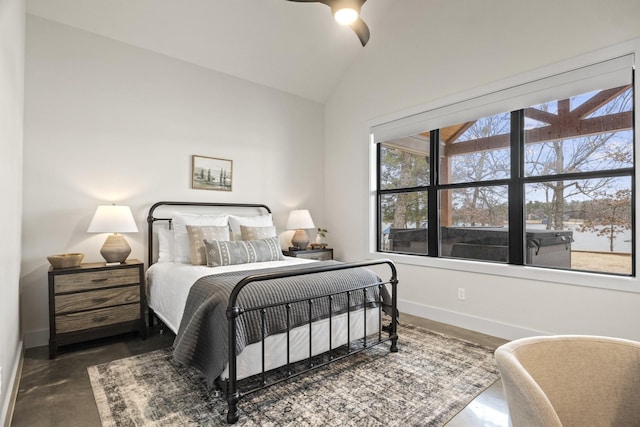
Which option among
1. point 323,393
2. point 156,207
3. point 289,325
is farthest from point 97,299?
point 323,393

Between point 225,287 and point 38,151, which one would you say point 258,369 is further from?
point 38,151

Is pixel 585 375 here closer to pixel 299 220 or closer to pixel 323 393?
pixel 323 393

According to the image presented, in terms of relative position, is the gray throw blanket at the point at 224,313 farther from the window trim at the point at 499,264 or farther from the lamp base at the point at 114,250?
the window trim at the point at 499,264

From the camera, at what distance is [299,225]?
4.52 m

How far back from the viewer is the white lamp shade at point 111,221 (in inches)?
119

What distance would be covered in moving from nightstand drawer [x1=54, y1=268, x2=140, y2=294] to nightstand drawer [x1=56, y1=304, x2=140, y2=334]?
213mm

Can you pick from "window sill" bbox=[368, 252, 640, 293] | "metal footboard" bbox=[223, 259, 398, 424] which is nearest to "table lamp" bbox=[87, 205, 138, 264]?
"metal footboard" bbox=[223, 259, 398, 424]

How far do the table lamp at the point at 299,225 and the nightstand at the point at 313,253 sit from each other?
0.36ft

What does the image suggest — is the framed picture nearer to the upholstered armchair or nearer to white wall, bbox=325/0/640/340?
white wall, bbox=325/0/640/340

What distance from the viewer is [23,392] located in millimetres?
2203

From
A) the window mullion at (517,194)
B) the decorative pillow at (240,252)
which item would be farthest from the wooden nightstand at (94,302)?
the window mullion at (517,194)

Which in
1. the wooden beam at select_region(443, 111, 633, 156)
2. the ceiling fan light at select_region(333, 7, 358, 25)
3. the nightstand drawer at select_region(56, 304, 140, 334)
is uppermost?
the ceiling fan light at select_region(333, 7, 358, 25)

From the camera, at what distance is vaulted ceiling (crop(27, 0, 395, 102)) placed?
3281 mm

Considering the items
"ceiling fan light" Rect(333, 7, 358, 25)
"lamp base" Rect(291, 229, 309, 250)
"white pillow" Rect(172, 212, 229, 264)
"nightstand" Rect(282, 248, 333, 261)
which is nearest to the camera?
"ceiling fan light" Rect(333, 7, 358, 25)
